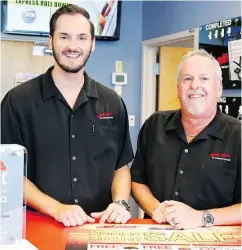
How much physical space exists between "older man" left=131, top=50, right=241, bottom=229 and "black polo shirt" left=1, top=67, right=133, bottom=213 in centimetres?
19

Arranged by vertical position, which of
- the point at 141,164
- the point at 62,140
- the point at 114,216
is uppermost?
the point at 62,140

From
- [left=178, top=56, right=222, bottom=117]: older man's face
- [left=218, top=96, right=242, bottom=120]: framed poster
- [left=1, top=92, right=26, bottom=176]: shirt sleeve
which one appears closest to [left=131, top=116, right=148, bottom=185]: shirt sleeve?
[left=178, top=56, right=222, bottom=117]: older man's face

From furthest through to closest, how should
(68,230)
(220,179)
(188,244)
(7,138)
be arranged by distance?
(7,138), (220,179), (68,230), (188,244)

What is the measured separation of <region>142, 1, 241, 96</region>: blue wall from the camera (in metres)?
3.16

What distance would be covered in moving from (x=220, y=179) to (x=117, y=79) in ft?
9.52

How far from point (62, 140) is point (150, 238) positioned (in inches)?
27.8

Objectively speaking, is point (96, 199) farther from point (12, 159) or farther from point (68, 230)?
point (12, 159)

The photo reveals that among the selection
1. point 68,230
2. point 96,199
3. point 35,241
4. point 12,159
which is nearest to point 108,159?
point 96,199

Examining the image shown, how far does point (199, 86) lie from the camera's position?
168cm

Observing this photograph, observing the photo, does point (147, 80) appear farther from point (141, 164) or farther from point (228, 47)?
point (141, 164)

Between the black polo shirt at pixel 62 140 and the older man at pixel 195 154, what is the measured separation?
186mm

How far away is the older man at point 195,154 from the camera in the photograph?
64.5 inches

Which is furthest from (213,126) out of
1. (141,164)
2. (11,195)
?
(11,195)

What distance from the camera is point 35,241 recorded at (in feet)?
4.04
